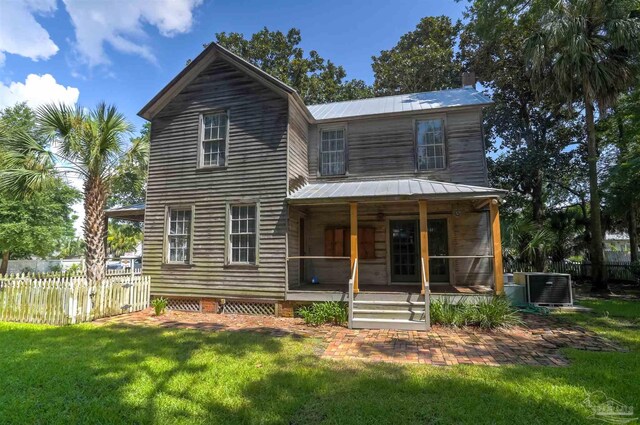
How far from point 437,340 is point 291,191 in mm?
5789

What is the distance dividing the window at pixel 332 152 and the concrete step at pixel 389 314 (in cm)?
526

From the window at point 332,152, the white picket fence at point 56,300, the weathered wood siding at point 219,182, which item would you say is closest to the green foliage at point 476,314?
the weathered wood siding at point 219,182

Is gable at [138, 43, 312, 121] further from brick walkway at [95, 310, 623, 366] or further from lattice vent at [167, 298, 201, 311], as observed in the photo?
brick walkway at [95, 310, 623, 366]

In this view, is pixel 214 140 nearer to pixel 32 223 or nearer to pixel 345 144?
pixel 345 144

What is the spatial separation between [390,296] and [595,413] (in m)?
5.17

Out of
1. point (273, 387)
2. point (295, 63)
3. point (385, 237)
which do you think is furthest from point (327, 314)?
point (295, 63)

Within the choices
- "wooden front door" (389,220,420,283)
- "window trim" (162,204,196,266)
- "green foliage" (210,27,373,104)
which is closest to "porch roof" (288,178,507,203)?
"wooden front door" (389,220,420,283)

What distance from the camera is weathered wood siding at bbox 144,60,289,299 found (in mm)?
9828

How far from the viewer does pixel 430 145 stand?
436 inches

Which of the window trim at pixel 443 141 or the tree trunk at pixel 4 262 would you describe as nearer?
the window trim at pixel 443 141

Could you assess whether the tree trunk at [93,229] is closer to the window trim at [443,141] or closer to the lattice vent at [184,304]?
the lattice vent at [184,304]

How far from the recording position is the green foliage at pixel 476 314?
768 cm

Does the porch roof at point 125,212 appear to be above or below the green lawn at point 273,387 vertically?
above

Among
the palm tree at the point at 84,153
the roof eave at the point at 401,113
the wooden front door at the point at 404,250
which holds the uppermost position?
the roof eave at the point at 401,113
